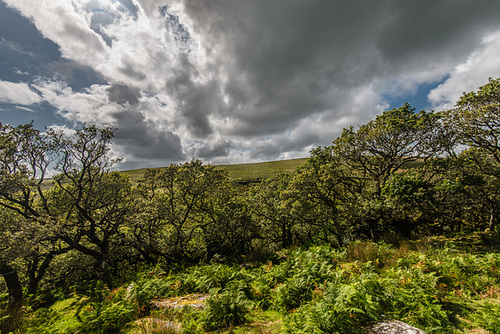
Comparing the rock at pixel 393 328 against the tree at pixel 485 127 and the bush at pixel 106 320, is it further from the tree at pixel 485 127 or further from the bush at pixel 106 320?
the tree at pixel 485 127

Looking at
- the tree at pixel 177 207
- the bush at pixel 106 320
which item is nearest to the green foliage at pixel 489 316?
the bush at pixel 106 320

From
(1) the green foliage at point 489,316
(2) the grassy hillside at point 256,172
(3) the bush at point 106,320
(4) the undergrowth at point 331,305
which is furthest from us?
(2) the grassy hillside at point 256,172

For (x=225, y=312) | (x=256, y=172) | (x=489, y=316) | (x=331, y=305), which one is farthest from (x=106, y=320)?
(x=256, y=172)

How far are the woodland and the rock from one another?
182mm

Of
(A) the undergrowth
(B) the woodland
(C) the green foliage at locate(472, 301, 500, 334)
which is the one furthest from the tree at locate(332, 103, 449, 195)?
(C) the green foliage at locate(472, 301, 500, 334)

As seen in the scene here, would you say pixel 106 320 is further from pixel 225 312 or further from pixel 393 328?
pixel 393 328

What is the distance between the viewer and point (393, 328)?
432 centimetres

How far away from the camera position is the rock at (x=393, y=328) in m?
4.17

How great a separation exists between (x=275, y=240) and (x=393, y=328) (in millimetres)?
19276

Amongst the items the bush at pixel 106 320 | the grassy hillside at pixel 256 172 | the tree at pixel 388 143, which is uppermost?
the grassy hillside at pixel 256 172

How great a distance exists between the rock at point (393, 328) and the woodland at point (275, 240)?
18cm

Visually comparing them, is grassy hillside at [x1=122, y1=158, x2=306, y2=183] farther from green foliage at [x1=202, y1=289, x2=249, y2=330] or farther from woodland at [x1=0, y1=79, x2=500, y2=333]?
green foliage at [x1=202, y1=289, x2=249, y2=330]

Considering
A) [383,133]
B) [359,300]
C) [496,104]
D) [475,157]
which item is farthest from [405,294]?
[475,157]

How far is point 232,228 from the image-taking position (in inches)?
692
